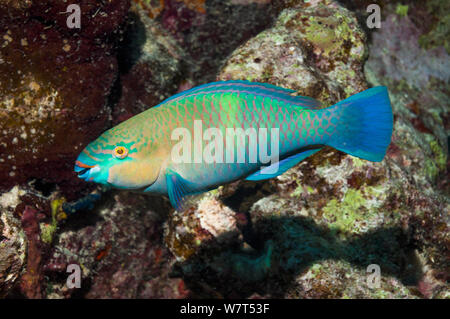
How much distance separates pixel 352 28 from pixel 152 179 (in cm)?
333

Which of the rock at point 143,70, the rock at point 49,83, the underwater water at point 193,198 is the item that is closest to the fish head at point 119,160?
the underwater water at point 193,198

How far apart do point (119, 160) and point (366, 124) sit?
163 centimetres

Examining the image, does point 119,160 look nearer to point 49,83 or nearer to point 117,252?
point 49,83

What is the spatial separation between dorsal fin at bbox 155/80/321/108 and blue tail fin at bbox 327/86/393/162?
0.24 meters

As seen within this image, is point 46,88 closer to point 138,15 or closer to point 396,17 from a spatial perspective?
point 138,15

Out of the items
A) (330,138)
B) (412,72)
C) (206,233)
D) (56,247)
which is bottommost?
Answer: (56,247)

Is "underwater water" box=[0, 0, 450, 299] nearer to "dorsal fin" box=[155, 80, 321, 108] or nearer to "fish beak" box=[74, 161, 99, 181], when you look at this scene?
"dorsal fin" box=[155, 80, 321, 108]

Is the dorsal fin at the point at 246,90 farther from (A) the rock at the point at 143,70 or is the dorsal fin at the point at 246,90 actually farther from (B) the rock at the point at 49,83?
(A) the rock at the point at 143,70

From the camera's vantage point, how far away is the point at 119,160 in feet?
7.28

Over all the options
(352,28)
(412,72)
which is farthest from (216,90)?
(412,72)

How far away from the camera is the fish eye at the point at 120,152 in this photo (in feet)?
7.22

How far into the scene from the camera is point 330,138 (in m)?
2.38

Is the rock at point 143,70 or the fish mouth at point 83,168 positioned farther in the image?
the rock at point 143,70

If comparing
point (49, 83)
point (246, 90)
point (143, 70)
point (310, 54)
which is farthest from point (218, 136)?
point (143, 70)
